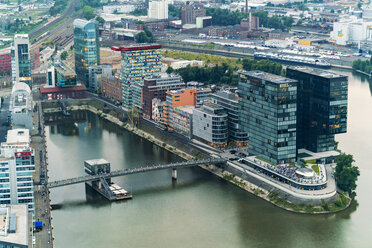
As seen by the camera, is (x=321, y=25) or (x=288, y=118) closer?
(x=288, y=118)

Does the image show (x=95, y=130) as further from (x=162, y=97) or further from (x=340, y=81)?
(x=340, y=81)

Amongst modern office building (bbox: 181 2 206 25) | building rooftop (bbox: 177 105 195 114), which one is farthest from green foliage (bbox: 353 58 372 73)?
modern office building (bbox: 181 2 206 25)

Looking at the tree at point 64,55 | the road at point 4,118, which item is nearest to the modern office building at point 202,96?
the road at point 4,118

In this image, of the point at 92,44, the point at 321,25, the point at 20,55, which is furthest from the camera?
the point at 321,25

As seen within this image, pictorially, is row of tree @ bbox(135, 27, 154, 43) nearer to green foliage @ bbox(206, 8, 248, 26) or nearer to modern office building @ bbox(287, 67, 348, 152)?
green foliage @ bbox(206, 8, 248, 26)

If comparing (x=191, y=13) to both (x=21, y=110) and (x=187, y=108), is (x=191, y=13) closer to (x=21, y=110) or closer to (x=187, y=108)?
(x=187, y=108)

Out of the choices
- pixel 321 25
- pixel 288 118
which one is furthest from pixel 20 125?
pixel 321 25

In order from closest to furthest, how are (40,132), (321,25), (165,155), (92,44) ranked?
(165,155)
(40,132)
(92,44)
(321,25)
